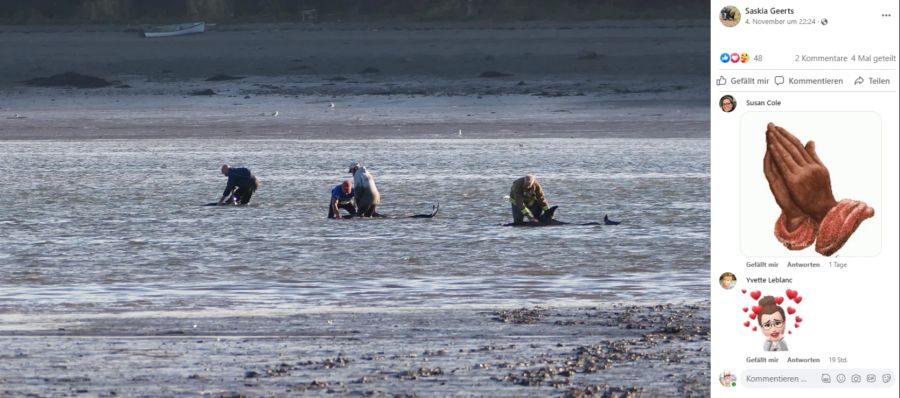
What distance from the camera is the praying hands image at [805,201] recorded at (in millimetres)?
6574

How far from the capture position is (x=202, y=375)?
9797 mm

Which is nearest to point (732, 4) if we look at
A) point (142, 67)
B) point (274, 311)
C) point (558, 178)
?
point (274, 311)

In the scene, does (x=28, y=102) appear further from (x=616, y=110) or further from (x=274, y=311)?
(x=274, y=311)

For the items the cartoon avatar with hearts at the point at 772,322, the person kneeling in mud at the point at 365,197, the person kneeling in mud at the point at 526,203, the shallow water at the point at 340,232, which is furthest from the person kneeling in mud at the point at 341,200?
the cartoon avatar with hearts at the point at 772,322

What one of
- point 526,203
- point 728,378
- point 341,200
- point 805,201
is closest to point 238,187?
point 341,200

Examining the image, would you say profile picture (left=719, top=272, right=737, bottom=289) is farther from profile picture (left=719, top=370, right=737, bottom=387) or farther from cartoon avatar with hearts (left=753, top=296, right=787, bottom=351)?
profile picture (left=719, top=370, right=737, bottom=387)

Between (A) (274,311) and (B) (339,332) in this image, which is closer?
(B) (339,332)

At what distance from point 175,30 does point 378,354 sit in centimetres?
4266

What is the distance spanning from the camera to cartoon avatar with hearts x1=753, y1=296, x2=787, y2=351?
6.86 metres

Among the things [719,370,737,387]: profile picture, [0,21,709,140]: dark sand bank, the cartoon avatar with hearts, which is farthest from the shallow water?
the cartoon avatar with hearts

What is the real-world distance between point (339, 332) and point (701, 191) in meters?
13.0

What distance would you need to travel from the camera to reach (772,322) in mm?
6887

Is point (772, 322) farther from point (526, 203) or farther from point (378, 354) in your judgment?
point (526, 203)

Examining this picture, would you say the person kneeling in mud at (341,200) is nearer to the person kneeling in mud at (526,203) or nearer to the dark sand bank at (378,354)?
the person kneeling in mud at (526,203)
